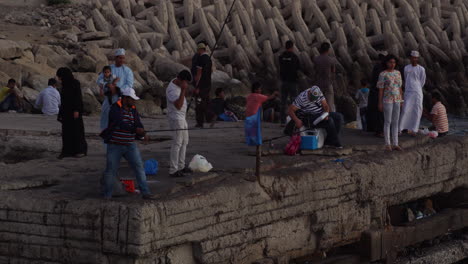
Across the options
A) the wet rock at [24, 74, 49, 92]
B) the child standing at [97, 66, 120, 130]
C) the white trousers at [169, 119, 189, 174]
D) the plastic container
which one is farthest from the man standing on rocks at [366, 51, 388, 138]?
the wet rock at [24, 74, 49, 92]

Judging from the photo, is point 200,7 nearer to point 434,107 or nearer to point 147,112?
point 147,112

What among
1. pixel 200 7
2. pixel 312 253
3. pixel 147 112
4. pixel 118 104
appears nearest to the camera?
pixel 118 104

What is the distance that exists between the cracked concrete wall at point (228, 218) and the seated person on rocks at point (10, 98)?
883 centimetres

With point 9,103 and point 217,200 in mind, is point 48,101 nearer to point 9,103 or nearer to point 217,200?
point 9,103

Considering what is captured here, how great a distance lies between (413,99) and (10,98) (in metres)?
8.31

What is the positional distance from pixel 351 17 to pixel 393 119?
1513 centimetres

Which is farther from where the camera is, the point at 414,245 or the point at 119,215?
the point at 414,245

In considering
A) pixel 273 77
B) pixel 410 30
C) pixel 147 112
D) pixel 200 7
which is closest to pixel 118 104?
pixel 147 112

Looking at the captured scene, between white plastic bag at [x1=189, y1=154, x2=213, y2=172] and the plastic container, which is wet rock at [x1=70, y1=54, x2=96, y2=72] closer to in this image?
the plastic container

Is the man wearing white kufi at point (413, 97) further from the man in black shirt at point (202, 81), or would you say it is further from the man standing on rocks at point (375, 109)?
the man in black shirt at point (202, 81)

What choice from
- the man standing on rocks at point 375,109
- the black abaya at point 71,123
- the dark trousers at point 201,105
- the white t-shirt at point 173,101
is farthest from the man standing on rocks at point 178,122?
the dark trousers at point 201,105

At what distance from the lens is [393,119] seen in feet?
45.2

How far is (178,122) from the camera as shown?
11344 millimetres

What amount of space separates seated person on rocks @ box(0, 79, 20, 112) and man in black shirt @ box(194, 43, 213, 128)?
15.6ft
